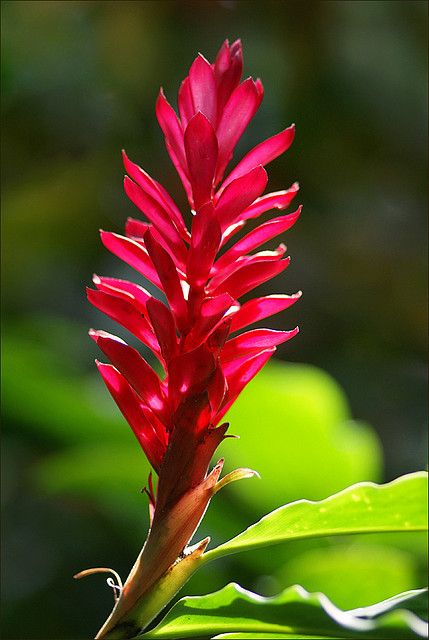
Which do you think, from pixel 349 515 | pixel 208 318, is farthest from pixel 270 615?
pixel 208 318

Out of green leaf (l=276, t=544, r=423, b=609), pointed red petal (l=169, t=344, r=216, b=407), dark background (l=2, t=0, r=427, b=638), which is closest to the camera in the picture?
pointed red petal (l=169, t=344, r=216, b=407)

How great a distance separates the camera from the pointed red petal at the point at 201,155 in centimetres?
55

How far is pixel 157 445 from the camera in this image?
0.58 m

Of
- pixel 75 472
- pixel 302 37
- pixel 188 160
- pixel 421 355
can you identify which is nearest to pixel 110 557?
pixel 75 472

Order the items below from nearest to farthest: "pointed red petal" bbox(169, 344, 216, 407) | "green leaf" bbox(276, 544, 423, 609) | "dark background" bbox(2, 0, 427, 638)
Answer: "pointed red petal" bbox(169, 344, 216, 407) < "green leaf" bbox(276, 544, 423, 609) < "dark background" bbox(2, 0, 427, 638)

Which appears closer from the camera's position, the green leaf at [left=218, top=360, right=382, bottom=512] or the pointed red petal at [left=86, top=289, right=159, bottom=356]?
the pointed red petal at [left=86, top=289, right=159, bottom=356]

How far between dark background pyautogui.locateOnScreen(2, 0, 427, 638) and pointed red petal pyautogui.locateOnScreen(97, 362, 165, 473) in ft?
4.99

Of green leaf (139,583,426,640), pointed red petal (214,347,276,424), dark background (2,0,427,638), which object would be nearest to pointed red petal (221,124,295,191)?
pointed red petal (214,347,276,424)

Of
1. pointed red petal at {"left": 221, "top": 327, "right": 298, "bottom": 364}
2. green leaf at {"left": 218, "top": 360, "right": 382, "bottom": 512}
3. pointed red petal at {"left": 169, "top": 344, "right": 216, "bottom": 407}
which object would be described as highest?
pointed red petal at {"left": 169, "top": 344, "right": 216, "bottom": 407}

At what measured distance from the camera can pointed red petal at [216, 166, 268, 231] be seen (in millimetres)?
554

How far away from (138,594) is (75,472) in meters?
0.84

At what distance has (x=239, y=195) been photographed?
0.56 meters

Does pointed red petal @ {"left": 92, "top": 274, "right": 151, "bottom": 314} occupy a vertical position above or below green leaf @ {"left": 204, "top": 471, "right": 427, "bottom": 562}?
above

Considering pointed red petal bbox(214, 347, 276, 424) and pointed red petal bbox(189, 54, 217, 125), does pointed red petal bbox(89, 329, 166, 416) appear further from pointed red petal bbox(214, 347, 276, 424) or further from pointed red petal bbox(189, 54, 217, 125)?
pointed red petal bbox(189, 54, 217, 125)
